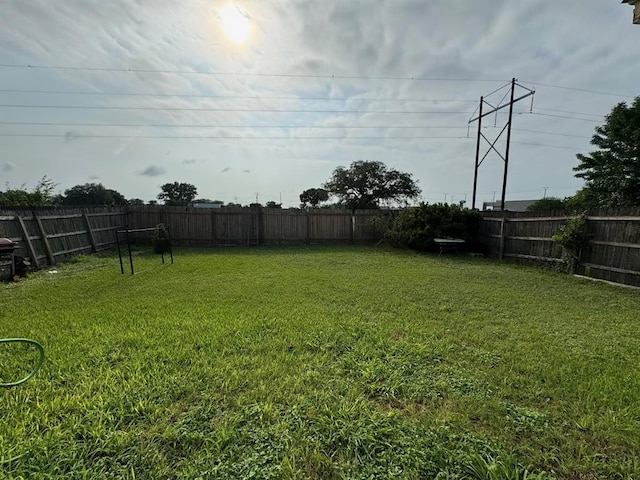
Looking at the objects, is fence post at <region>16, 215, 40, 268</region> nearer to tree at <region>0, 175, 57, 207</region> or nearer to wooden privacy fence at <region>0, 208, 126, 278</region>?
wooden privacy fence at <region>0, 208, 126, 278</region>

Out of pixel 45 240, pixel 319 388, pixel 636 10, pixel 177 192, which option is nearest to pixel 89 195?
pixel 177 192

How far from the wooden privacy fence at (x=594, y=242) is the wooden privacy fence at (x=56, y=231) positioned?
11529mm

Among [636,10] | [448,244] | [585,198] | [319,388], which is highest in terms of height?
[636,10]

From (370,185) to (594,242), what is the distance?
19.7m

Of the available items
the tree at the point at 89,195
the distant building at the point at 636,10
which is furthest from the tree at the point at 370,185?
the tree at the point at 89,195

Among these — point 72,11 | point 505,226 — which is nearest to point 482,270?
point 505,226

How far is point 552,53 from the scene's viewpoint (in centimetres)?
748

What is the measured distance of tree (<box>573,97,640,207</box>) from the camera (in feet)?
33.6

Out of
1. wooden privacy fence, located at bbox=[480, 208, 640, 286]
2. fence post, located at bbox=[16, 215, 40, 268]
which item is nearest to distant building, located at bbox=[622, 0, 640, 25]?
wooden privacy fence, located at bbox=[480, 208, 640, 286]

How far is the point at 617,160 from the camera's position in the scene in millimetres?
10773

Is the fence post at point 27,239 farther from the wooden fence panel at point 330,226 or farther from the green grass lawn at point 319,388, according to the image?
the wooden fence panel at point 330,226

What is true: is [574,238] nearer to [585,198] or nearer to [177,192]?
[585,198]

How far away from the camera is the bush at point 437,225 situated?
9859 mm

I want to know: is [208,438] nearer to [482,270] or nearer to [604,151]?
[482,270]
